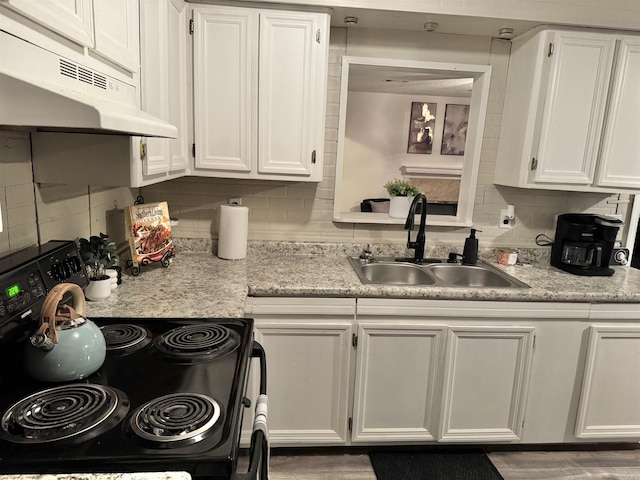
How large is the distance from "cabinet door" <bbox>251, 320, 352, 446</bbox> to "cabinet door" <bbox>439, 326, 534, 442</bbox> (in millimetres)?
522

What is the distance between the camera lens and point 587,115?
2.41m

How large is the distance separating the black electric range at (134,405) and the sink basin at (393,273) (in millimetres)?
→ 1301

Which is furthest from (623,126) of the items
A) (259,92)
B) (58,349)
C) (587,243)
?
(58,349)

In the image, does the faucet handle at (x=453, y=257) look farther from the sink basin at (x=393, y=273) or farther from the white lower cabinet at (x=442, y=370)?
the white lower cabinet at (x=442, y=370)

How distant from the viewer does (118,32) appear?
1433mm

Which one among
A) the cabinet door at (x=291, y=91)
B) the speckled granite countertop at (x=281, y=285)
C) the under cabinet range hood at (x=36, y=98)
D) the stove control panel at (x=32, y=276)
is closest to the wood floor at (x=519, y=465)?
the speckled granite countertop at (x=281, y=285)

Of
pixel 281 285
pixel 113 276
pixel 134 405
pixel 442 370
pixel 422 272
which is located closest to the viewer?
pixel 134 405

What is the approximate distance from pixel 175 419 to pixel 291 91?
5.81 feet

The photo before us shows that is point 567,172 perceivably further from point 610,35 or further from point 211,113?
point 211,113

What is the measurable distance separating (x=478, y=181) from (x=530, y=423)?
139 centimetres

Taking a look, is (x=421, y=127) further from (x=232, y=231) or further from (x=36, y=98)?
(x=36, y=98)

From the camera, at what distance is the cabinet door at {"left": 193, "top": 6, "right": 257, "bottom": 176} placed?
2.23 metres

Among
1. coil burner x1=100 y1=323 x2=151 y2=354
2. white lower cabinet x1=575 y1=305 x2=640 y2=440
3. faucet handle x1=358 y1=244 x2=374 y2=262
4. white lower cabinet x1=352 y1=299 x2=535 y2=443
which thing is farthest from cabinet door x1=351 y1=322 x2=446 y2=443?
coil burner x1=100 y1=323 x2=151 y2=354

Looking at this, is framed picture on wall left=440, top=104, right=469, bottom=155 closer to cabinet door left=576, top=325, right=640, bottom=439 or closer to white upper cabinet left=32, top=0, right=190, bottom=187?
cabinet door left=576, top=325, right=640, bottom=439
